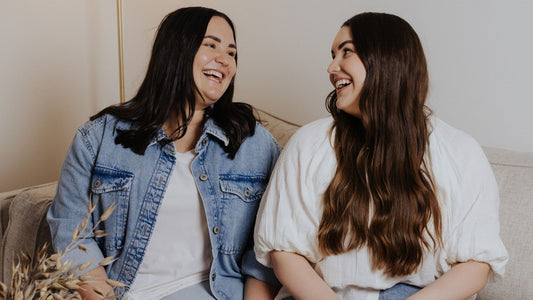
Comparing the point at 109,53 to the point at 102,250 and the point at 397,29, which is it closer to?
Answer: the point at 102,250

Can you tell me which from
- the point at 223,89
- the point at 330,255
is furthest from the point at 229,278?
the point at 223,89

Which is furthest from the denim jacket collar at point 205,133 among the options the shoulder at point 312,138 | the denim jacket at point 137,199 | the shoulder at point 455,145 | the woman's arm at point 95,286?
the shoulder at point 455,145

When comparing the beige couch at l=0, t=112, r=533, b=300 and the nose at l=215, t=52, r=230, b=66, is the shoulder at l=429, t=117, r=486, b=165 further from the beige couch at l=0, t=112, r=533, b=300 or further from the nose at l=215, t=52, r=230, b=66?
the nose at l=215, t=52, r=230, b=66

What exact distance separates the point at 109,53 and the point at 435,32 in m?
2.04

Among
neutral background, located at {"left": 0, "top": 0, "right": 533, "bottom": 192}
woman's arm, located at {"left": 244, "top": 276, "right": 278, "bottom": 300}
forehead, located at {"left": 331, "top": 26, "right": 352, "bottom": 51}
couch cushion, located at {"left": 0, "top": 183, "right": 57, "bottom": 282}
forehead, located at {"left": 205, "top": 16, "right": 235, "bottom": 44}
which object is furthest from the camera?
neutral background, located at {"left": 0, "top": 0, "right": 533, "bottom": 192}

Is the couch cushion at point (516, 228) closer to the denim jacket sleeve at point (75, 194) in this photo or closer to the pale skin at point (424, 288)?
the pale skin at point (424, 288)

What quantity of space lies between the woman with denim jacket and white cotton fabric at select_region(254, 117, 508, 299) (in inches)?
6.5

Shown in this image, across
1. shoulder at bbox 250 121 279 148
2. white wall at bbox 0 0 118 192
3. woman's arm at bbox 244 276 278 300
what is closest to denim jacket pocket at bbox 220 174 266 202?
shoulder at bbox 250 121 279 148

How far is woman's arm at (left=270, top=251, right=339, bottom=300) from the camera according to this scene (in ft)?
3.68

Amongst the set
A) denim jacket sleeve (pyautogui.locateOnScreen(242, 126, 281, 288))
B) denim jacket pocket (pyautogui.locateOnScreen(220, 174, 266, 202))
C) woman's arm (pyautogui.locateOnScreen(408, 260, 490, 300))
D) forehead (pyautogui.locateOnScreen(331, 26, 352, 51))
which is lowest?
denim jacket sleeve (pyautogui.locateOnScreen(242, 126, 281, 288))

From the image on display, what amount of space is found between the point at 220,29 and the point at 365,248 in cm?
70

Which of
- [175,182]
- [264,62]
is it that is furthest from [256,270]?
[264,62]

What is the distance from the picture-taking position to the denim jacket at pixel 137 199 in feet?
4.34

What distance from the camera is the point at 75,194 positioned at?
52.4 inches
